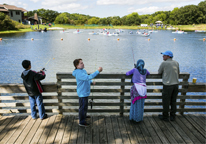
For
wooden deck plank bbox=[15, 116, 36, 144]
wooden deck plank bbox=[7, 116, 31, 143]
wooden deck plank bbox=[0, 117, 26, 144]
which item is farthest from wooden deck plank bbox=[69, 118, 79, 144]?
wooden deck plank bbox=[0, 117, 26, 144]

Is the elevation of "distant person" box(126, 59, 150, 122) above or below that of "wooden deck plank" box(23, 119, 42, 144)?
above

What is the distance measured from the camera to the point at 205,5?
103375 mm

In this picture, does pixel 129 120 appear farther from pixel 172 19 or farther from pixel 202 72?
pixel 172 19

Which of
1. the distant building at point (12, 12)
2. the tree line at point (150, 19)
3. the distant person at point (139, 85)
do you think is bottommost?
the distant person at point (139, 85)

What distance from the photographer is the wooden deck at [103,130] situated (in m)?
3.46

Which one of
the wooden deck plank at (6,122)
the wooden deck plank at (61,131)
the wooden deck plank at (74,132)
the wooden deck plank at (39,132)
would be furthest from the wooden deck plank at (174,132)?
the wooden deck plank at (6,122)

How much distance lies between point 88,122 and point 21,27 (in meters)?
70.4

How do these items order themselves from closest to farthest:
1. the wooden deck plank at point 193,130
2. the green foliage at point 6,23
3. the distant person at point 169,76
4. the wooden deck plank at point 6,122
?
the wooden deck plank at point 193,130, the distant person at point 169,76, the wooden deck plank at point 6,122, the green foliage at point 6,23

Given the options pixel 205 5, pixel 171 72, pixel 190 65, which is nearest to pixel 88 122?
pixel 171 72

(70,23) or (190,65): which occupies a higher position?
(70,23)

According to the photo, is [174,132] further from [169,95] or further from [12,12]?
[12,12]

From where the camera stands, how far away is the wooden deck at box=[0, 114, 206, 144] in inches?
136

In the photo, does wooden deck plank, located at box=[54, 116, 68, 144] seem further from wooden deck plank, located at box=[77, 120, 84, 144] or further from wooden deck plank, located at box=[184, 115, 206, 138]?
wooden deck plank, located at box=[184, 115, 206, 138]

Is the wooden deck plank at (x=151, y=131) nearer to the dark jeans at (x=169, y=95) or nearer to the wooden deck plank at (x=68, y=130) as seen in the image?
the dark jeans at (x=169, y=95)
